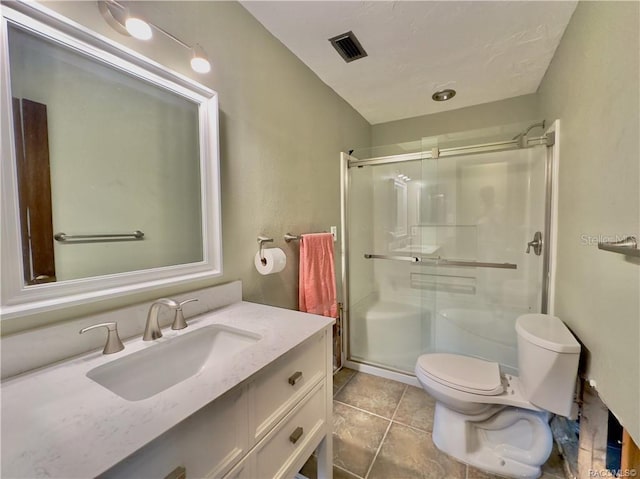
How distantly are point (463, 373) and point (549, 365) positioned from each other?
0.40 meters

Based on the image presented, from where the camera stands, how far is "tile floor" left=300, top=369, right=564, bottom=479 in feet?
4.33

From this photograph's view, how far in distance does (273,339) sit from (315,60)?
1.69 meters

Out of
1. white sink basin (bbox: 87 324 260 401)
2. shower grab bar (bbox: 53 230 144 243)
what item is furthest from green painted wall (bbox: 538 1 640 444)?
shower grab bar (bbox: 53 230 144 243)

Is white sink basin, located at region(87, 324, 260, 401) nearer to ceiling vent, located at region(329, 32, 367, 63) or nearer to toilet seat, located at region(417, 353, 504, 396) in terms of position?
toilet seat, located at region(417, 353, 504, 396)

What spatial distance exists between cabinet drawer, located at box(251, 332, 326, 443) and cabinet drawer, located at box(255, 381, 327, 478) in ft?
0.12

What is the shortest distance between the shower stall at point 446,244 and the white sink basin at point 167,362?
1.38 metres

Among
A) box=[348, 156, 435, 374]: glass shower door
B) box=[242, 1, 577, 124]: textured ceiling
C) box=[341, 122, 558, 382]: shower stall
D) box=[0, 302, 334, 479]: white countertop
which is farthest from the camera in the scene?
box=[348, 156, 435, 374]: glass shower door

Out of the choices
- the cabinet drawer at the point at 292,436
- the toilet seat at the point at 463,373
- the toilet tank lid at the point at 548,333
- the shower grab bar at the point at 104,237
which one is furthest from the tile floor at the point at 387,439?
the shower grab bar at the point at 104,237

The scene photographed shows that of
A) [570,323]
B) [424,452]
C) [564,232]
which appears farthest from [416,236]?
[424,452]

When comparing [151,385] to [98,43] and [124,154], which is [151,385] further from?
[98,43]

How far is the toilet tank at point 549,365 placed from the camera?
1.15 metres

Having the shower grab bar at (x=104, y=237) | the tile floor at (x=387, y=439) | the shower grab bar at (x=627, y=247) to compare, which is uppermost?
the shower grab bar at (x=104, y=237)

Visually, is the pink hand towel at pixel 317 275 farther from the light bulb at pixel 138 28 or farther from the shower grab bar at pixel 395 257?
the light bulb at pixel 138 28

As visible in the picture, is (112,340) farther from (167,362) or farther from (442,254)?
(442,254)
